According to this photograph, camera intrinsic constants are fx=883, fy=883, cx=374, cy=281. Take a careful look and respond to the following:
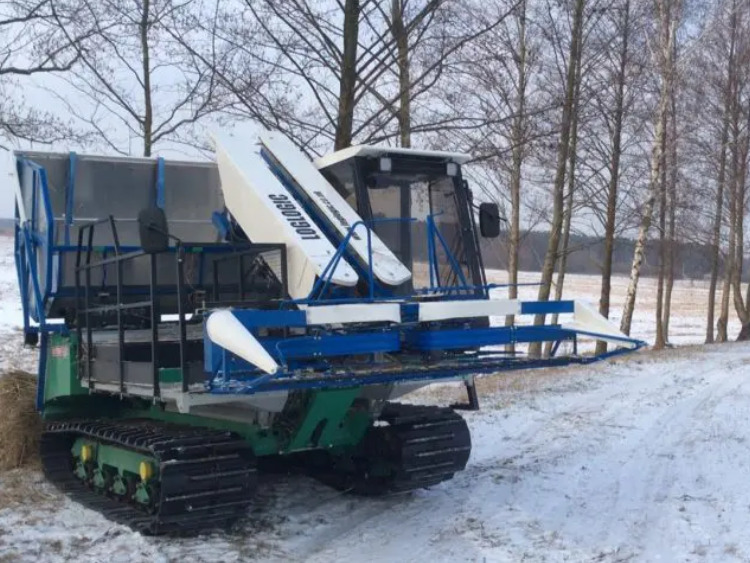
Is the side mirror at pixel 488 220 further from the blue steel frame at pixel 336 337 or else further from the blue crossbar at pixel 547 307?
the blue crossbar at pixel 547 307

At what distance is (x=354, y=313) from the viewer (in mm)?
5531

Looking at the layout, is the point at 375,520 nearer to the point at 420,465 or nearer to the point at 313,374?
the point at 420,465

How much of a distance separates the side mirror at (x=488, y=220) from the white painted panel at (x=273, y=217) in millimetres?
1407

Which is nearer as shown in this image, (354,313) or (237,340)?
(237,340)

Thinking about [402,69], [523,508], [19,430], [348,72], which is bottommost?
[523,508]

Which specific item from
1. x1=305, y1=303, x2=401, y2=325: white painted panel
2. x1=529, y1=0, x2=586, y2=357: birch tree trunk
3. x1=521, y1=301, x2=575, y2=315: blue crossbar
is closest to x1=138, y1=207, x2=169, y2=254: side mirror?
x1=305, y1=303, x2=401, y2=325: white painted panel

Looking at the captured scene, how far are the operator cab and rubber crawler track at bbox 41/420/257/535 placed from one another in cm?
186

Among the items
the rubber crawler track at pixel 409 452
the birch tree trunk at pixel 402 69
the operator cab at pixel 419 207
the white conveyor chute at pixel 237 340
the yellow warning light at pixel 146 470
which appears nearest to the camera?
the white conveyor chute at pixel 237 340

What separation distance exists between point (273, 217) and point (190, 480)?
6.64 feet

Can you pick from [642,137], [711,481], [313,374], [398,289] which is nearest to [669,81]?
[642,137]

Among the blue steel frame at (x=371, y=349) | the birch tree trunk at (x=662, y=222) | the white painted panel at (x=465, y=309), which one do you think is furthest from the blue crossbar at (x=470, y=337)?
the birch tree trunk at (x=662, y=222)

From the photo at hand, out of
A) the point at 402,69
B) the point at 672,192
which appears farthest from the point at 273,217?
the point at 672,192

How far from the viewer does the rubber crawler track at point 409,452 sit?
732cm

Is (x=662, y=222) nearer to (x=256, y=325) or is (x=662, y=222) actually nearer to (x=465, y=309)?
(x=465, y=309)
